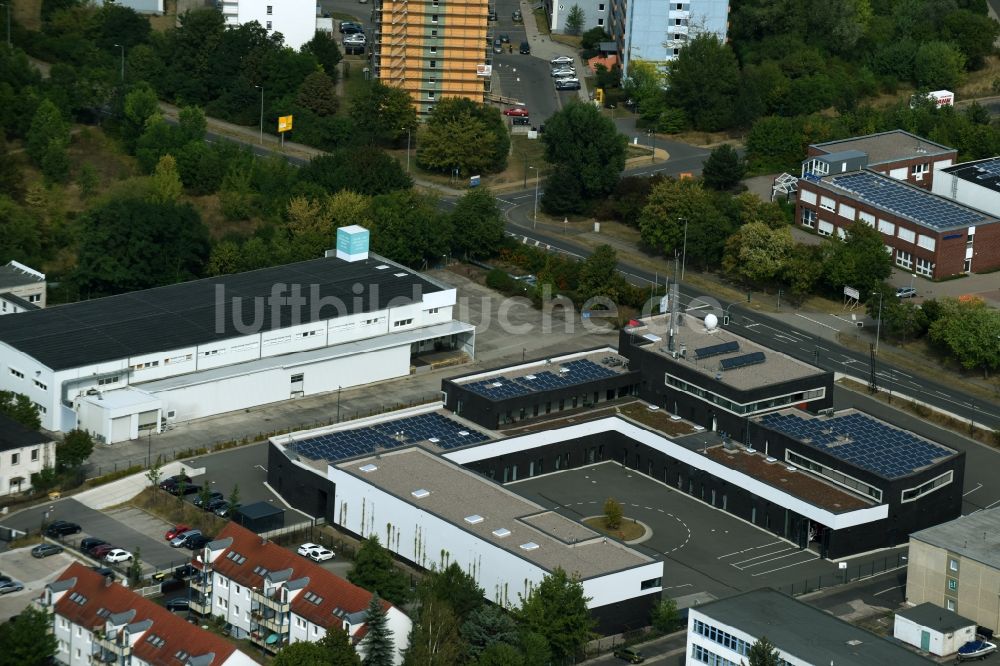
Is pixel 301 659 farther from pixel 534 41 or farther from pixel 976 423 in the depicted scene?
pixel 534 41

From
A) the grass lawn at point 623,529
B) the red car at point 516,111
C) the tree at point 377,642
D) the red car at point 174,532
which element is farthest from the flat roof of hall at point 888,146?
the tree at point 377,642

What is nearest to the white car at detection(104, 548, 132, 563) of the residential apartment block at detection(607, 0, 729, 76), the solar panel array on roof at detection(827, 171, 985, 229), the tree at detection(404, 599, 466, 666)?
the tree at detection(404, 599, 466, 666)

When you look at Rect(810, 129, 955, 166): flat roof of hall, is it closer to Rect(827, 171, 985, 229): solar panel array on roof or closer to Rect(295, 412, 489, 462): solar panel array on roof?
Rect(827, 171, 985, 229): solar panel array on roof

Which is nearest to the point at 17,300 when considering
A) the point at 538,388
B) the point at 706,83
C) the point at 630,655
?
the point at 538,388

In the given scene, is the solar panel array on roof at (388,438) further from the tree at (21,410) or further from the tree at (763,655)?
the tree at (763,655)

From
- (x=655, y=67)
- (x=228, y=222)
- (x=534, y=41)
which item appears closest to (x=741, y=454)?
(x=228, y=222)

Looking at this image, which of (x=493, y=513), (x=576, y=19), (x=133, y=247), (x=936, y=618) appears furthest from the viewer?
(x=576, y=19)

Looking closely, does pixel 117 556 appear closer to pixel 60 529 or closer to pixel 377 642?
pixel 60 529
